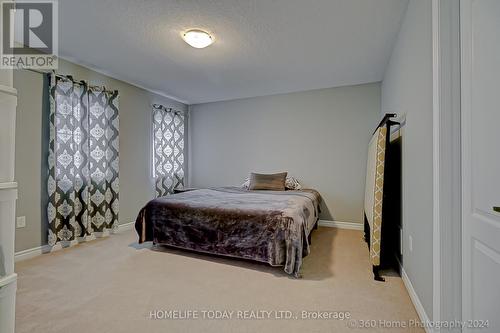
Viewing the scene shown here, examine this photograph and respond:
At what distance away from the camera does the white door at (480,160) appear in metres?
0.94

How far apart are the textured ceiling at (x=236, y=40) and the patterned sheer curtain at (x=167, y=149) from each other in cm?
78

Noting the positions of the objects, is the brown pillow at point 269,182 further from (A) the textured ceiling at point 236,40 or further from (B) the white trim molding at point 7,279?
(B) the white trim molding at point 7,279

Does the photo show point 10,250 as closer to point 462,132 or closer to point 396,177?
point 462,132

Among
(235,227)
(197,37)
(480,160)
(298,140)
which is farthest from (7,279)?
(298,140)

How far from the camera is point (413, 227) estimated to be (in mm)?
1800

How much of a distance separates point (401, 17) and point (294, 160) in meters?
2.66

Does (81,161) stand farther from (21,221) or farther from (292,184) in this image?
(292,184)

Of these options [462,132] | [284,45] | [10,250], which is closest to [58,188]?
[10,250]

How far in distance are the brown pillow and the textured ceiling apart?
5.33 ft

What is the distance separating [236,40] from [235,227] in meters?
2.07

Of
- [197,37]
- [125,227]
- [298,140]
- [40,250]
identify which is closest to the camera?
[197,37]

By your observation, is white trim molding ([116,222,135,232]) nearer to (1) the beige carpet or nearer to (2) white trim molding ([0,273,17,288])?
(1) the beige carpet

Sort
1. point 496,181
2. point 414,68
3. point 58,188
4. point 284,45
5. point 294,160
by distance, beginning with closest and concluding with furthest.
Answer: point 496,181
point 414,68
point 284,45
point 58,188
point 294,160

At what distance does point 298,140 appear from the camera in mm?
4406
